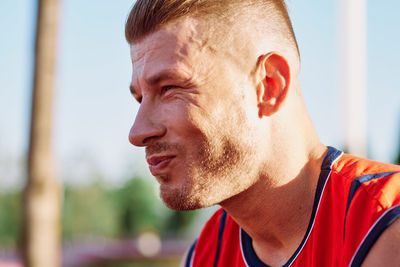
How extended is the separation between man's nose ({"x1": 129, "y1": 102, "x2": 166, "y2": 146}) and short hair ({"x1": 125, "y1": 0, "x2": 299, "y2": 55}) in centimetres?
37

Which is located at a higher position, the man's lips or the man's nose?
the man's nose

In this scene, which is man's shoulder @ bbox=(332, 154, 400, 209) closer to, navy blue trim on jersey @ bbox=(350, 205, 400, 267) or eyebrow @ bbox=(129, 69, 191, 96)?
navy blue trim on jersey @ bbox=(350, 205, 400, 267)

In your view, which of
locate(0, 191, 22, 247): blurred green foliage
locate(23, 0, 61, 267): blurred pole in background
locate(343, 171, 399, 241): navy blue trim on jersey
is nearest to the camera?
locate(343, 171, 399, 241): navy blue trim on jersey

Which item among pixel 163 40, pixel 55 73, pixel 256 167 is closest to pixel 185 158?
pixel 256 167

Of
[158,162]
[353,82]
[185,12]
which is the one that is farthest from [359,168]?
[353,82]

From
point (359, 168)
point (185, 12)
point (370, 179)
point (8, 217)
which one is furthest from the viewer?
point (8, 217)

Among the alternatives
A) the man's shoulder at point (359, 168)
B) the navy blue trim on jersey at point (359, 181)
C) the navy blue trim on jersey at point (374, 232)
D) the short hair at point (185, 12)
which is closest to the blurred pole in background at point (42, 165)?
the short hair at point (185, 12)

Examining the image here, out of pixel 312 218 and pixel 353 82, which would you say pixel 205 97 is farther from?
pixel 353 82

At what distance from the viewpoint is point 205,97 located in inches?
88.0

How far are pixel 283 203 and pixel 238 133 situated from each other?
0.36 meters

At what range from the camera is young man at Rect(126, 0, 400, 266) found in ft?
7.18

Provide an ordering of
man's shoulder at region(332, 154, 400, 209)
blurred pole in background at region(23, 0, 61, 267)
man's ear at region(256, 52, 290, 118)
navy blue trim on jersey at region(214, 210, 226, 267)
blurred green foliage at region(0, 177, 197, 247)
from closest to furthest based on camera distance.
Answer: man's shoulder at region(332, 154, 400, 209) → man's ear at region(256, 52, 290, 118) → navy blue trim on jersey at region(214, 210, 226, 267) → blurred pole in background at region(23, 0, 61, 267) → blurred green foliage at region(0, 177, 197, 247)

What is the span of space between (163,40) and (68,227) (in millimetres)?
41616

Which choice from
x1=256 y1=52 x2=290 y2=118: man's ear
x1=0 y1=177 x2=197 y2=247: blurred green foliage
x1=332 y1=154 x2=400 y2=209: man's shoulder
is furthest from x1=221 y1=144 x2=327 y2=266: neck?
x1=0 y1=177 x2=197 y2=247: blurred green foliage
